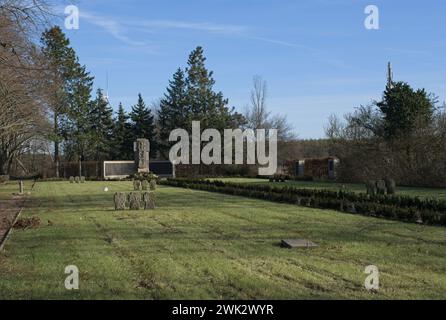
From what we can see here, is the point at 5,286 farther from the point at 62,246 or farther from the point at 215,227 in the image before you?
the point at 215,227

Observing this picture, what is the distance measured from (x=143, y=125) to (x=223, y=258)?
Answer: 5704 cm

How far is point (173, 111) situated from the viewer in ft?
202

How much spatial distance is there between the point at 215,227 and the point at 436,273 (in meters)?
6.51

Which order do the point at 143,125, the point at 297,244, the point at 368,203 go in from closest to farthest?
Answer: 1. the point at 297,244
2. the point at 368,203
3. the point at 143,125

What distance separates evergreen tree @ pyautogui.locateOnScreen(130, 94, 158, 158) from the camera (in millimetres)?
64812

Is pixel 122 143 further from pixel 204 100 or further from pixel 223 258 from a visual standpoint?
pixel 223 258

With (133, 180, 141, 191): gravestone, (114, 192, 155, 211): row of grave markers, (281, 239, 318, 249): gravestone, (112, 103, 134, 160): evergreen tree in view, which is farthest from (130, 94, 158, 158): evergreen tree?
(281, 239, 318, 249): gravestone

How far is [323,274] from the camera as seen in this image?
785 centimetres

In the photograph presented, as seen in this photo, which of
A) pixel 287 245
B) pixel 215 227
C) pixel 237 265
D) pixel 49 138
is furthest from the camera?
pixel 49 138

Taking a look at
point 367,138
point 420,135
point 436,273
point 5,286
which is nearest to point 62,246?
point 5,286
